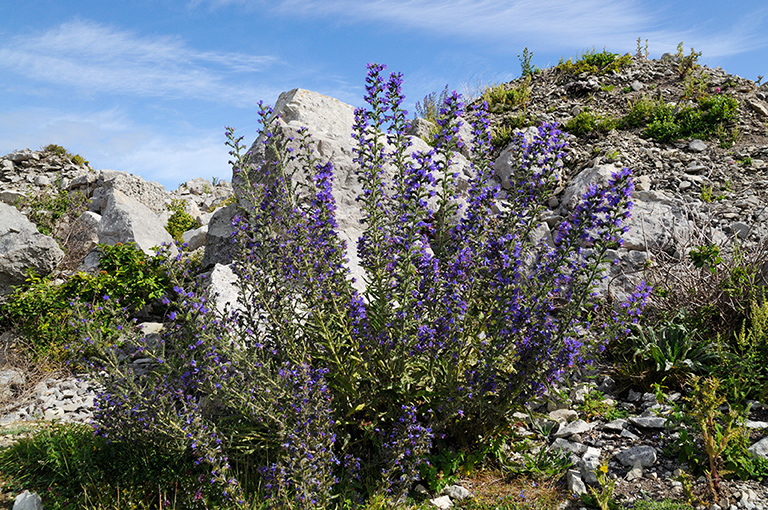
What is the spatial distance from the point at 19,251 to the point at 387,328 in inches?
305

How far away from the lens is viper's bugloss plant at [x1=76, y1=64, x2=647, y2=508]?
12.7ft

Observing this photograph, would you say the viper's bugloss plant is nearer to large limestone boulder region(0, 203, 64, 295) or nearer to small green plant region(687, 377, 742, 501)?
small green plant region(687, 377, 742, 501)

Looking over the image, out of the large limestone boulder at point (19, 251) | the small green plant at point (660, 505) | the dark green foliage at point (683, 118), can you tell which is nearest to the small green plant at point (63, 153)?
the large limestone boulder at point (19, 251)

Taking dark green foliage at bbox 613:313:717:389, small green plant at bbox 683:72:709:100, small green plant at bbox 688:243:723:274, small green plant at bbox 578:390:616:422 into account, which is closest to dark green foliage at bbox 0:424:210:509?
small green plant at bbox 578:390:616:422

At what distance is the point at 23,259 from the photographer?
29.1 feet

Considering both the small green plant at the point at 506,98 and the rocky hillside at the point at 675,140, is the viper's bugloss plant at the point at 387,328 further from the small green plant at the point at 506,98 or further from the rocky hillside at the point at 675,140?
the small green plant at the point at 506,98

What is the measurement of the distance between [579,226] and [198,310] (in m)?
2.91

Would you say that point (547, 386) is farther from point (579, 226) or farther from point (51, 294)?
point (51, 294)

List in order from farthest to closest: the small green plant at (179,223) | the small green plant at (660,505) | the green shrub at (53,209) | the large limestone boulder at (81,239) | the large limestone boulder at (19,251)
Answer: the small green plant at (179,223)
the green shrub at (53,209)
the large limestone boulder at (81,239)
the large limestone boulder at (19,251)
the small green plant at (660,505)

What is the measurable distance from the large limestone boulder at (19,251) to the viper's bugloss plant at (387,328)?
5749 mm

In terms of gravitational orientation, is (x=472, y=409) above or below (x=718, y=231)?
below

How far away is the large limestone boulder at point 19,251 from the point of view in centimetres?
878

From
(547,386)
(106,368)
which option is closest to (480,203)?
(547,386)

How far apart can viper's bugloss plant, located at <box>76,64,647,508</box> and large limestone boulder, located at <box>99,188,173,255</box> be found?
23.7 feet
